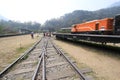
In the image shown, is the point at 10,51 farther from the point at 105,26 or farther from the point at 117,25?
the point at 117,25

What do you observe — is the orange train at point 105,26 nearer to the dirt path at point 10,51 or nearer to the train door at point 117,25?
the train door at point 117,25

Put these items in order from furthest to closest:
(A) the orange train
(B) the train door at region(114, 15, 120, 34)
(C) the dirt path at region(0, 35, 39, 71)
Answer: (A) the orange train → (B) the train door at region(114, 15, 120, 34) → (C) the dirt path at region(0, 35, 39, 71)

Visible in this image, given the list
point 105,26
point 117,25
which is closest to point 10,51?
point 105,26

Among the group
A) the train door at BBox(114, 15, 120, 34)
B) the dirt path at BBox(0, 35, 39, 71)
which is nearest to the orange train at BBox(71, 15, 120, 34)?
the train door at BBox(114, 15, 120, 34)

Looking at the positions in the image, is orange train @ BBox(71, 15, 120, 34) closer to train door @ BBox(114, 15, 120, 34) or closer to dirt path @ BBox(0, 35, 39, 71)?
train door @ BBox(114, 15, 120, 34)

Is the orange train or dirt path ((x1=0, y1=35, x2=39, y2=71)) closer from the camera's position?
dirt path ((x1=0, y1=35, x2=39, y2=71))

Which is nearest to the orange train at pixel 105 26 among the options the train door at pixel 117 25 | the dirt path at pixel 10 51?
the train door at pixel 117 25

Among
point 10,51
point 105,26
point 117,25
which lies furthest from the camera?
point 10,51

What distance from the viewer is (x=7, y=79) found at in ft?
25.0

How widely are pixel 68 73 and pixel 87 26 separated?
16.5 meters

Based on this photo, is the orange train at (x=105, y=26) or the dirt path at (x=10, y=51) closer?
the dirt path at (x=10, y=51)

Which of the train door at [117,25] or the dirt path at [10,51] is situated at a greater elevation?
the train door at [117,25]

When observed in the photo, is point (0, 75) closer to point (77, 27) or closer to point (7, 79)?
point (7, 79)

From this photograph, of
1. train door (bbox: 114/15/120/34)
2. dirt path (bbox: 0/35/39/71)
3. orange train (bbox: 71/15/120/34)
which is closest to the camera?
dirt path (bbox: 0/35/39/71)
